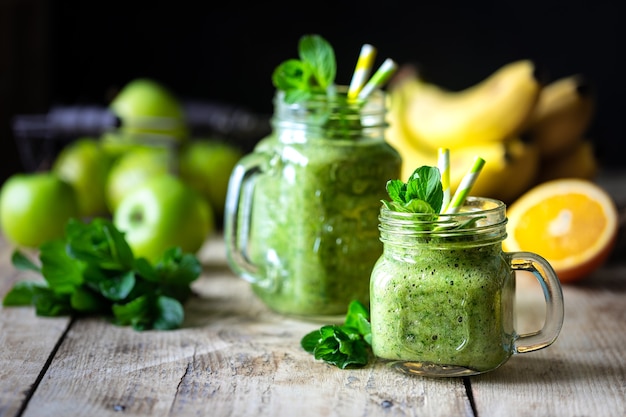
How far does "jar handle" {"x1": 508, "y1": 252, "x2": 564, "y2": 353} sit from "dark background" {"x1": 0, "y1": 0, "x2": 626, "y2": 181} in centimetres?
137

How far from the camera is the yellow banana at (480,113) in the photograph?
1.55 m

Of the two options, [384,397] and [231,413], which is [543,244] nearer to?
[384,397]

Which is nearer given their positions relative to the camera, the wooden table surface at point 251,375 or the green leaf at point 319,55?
the wooden table surface at point 251,375

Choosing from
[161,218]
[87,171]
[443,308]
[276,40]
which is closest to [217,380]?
[443,308]

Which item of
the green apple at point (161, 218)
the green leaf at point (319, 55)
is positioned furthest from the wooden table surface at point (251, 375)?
the green leaf at point (319, 55)

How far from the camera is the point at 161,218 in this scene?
4.71 ft

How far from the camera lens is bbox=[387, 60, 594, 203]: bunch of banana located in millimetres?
1553

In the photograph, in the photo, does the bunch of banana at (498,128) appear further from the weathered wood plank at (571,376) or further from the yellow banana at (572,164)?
the weathered wood plank at (571,376)

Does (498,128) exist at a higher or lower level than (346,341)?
higher

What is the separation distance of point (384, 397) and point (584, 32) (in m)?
1.76

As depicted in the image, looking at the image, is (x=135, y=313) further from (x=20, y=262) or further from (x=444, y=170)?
(x=444, y=170)

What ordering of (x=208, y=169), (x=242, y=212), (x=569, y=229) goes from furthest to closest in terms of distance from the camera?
(x=208, y=169) < (x=569, y=229) < (x=242, y=212)

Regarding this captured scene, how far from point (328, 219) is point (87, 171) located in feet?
2.86

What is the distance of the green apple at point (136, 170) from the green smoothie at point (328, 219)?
0.64m
